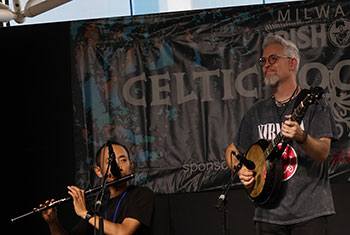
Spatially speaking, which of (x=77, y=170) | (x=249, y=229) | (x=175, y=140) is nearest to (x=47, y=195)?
(x=77, y=170)

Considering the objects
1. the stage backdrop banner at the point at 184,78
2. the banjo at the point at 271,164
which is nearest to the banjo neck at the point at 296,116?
the banjo at the point at 271,164

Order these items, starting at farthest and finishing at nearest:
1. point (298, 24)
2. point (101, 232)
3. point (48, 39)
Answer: point (48, 39), point (298, 24), point (101, 232)

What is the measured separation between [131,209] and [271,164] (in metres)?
1.10

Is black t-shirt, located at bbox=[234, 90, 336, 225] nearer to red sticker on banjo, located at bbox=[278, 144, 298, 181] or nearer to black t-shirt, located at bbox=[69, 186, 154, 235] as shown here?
red sticker on banjo, located at bbox=[278, 144, 298, 181]

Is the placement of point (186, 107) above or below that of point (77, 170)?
above

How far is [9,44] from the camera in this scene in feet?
18.9

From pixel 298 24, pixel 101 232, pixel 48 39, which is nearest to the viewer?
pixel 101 232

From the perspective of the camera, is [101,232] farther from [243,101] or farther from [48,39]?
[48,39]

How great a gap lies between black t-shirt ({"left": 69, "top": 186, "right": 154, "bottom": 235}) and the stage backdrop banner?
1.12m

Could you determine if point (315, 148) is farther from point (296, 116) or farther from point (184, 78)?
point (184, 78)

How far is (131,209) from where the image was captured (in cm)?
412

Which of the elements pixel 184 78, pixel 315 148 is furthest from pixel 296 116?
pixel 184 78

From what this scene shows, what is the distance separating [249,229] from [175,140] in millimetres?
1015

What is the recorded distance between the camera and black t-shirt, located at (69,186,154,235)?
161 inches
